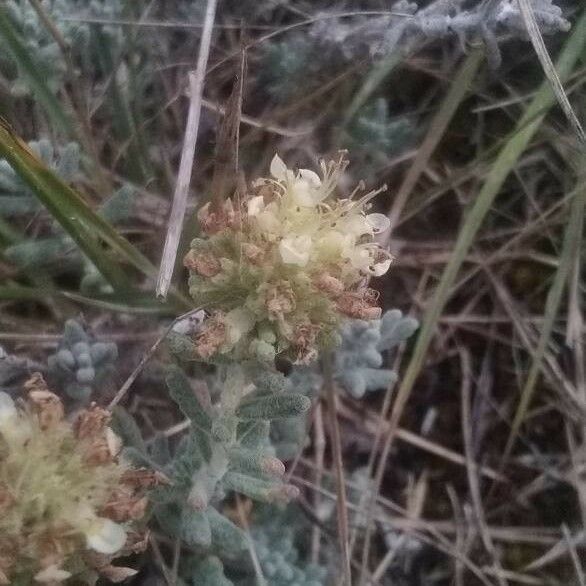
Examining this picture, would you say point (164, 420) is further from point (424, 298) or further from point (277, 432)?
point (424, 298)

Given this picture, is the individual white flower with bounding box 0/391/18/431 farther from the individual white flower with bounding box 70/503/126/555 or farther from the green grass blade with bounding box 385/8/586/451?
the green grass blade with bounding box 385/8/586/451

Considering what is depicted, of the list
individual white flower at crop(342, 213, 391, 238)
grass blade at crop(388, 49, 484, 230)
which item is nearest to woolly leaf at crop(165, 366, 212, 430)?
individual white flower at crop(342, 213, 391, 238)

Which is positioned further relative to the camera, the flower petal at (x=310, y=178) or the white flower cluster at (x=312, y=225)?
the flower petal at (x=310, y=178)

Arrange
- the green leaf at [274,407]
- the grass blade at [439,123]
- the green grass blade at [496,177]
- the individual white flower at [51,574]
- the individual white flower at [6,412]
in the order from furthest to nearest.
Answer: the grass blade at [439,123] < the green grass blade at [496,177] < the green leaf at [274,407] < the individual white flower at [6,412] < the individual white flower at [51,574]

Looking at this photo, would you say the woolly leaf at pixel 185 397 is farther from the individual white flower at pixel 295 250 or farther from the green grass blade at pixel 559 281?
the green grass blade at pixel 559 281

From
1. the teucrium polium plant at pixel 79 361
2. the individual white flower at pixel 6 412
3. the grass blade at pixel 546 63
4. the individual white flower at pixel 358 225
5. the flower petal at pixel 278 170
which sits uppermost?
the grass blade at pixel 546 63

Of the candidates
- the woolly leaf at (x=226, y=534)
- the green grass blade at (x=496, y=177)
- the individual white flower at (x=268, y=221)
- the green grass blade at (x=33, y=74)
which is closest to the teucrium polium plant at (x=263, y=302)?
the individual white flower at (x=268, y=221)

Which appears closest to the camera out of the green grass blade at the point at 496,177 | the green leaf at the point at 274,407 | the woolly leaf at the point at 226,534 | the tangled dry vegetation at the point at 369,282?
the green leaf at the point at 274,407
